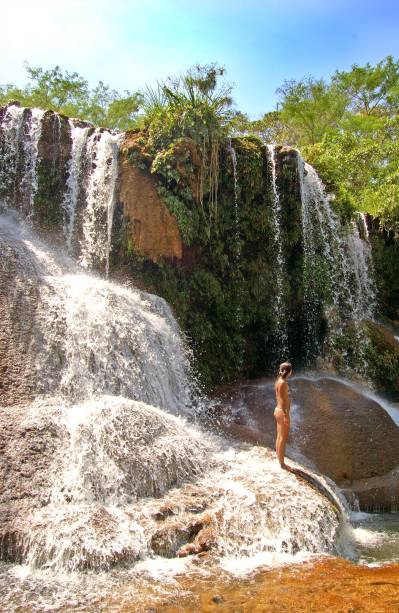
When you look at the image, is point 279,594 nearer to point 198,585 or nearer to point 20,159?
point 198,585

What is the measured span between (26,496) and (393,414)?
26.5 feet

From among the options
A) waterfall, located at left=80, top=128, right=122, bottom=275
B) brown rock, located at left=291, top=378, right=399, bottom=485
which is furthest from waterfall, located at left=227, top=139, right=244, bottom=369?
waterfall, located at left=80, top=128, right=122, bottom=275

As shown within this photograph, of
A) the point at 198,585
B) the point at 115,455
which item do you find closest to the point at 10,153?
the point at 115,455

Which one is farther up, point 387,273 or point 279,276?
point 387,273

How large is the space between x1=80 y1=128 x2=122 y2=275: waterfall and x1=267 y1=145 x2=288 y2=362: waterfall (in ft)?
12.4

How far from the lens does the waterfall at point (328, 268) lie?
13344mm

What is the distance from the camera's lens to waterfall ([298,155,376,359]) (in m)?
13.3

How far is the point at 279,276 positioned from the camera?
520 inches

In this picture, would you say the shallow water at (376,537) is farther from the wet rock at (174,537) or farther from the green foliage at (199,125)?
the green foliage at (199,125)

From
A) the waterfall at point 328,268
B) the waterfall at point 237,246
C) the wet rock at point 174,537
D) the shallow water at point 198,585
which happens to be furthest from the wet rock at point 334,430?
the shallow water at point 198,585

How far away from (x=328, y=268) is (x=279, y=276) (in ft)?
4.58

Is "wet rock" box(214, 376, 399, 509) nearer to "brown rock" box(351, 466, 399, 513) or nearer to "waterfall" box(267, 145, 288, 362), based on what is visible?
"brown rock" box(351, 466, 399, 513)

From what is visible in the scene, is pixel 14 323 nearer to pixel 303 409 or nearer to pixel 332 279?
pixel 303 409

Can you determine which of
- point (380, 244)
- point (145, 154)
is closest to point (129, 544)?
point (145, 154)
